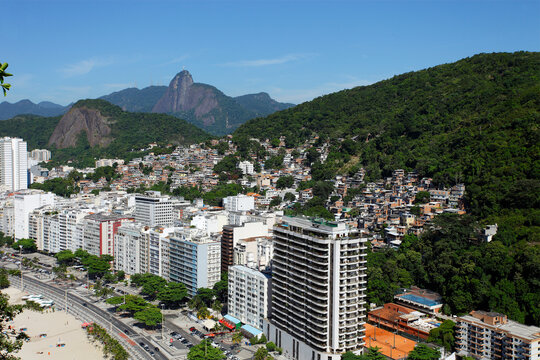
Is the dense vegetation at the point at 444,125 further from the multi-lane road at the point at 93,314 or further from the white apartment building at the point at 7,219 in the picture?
the white apartment building at the point at 7,219

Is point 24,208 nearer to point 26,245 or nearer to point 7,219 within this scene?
point 7,219

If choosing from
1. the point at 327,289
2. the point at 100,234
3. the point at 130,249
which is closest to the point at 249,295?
the point at 327,289

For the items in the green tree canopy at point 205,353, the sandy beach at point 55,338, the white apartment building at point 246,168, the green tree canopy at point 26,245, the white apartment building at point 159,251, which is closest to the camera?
the green tree canopy at point 205,353

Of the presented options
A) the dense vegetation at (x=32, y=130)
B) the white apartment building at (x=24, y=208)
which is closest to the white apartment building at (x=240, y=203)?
the white apartment building at (x=24, y=208)

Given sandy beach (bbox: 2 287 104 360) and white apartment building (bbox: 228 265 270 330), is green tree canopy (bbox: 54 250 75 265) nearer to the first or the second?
sandy beach (bbox: 2 287 104 360)

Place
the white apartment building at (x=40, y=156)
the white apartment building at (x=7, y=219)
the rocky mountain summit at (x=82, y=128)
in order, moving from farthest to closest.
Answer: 1. the rocky mountain summit at (x=82, y=128)
2. the white apartment building at (x=40, y=156)
3. the white apartment building at (x=7, y=219)

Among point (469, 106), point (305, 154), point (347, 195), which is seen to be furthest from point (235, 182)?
point (469, 106)
